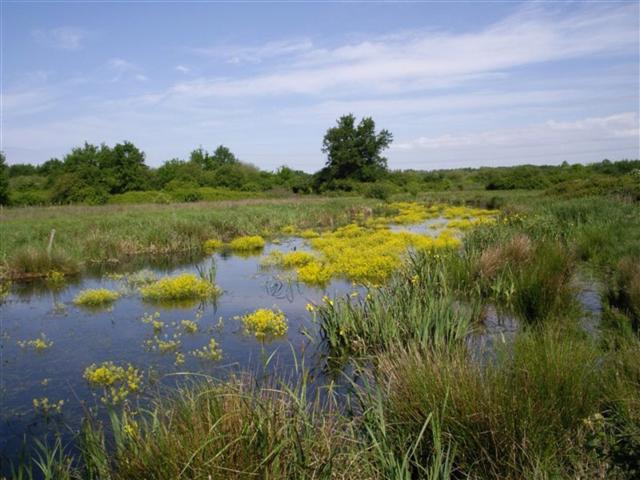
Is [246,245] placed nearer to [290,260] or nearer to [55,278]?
[290,260]

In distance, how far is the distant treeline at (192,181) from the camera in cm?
4744

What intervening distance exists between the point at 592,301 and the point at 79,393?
9.22 m

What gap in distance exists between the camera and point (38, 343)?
8.99 metres

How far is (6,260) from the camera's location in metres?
15.9

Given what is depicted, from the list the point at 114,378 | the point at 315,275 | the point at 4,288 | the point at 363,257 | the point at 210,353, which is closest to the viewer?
the point at 114,378

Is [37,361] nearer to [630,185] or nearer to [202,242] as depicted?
[202,242]

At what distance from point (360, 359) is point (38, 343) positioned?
6.06 metres

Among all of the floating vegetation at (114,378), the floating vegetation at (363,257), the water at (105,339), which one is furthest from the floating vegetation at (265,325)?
the floating vegetation at (114,378)

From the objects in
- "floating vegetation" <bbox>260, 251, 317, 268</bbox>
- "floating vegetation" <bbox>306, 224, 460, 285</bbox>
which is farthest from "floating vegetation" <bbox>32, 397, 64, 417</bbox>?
"floating vegetation" <bbox>260, 251, 317, 268</bbox>

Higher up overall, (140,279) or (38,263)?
(38,263)

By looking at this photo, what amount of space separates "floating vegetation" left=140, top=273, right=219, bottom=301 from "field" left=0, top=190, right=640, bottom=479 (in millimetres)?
52

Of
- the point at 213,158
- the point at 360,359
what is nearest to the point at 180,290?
the point at 360,359

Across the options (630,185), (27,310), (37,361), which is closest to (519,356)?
(37,361)

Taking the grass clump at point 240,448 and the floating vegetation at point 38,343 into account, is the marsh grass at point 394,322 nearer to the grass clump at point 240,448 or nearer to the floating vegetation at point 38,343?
the grass clump at point 240,448
